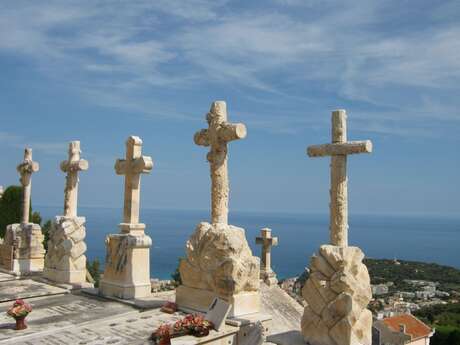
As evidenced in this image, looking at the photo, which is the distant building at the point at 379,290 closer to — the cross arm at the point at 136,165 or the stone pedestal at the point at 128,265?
the stone pedestal at the point at 128,265

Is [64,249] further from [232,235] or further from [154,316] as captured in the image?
[232,235]

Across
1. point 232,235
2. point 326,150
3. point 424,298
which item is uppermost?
point 326,150

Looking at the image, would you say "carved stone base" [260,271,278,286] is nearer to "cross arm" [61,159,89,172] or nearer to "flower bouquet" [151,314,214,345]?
"cross arm" [61,159,89,172]

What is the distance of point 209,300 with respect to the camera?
27.2ft

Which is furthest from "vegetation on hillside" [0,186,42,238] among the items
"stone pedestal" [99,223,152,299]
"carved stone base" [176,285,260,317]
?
"carved stone base" [176,285,260,317]

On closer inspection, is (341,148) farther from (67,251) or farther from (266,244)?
(266,244)

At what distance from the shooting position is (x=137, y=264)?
1009cm

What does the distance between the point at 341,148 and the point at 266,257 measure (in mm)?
11924

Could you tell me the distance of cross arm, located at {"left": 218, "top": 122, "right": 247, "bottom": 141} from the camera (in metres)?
8.18

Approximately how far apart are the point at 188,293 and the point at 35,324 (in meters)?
2.61

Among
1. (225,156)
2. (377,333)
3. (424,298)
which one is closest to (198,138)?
(225,156)

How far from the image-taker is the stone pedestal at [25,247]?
548 inches

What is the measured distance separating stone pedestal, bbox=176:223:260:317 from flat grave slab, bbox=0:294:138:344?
1.42m

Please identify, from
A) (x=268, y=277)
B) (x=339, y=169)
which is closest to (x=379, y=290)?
(x=268, y=277)
